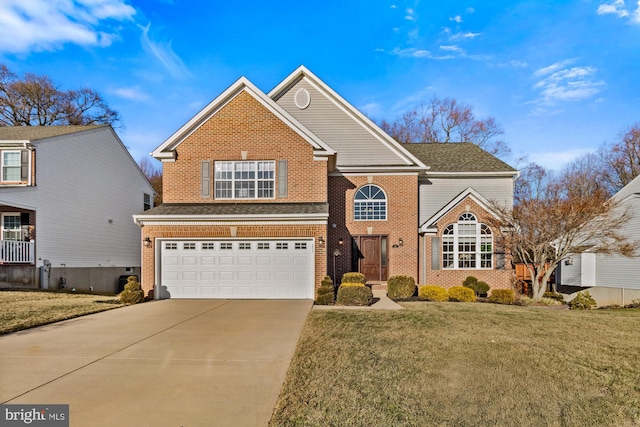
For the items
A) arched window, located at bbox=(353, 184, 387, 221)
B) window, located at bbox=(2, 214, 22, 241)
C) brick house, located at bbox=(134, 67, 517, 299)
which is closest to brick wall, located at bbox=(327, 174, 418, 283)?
brick house, located at bbox=(134, 67, 517, 299)

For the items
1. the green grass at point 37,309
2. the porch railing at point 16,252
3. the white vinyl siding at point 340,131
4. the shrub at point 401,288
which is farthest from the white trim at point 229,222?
the porch railing at point 16,252

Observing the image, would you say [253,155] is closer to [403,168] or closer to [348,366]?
[403,168]

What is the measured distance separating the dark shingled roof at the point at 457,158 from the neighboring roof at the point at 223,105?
274 inches

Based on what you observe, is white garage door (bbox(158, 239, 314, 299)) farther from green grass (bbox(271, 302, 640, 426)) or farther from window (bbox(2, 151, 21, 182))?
window (bbox(2, 151, 21, 182))

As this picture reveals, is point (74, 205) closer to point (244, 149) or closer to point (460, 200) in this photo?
point (244, 149)

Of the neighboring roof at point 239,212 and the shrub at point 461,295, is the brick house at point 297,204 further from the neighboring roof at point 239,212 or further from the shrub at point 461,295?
the shrub at point 461,295

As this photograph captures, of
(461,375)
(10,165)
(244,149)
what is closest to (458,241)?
(244,149)

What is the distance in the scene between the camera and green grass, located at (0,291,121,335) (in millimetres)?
10266

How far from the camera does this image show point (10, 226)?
19.9 meters

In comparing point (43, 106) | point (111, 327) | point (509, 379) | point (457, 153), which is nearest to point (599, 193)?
point (457, 153)

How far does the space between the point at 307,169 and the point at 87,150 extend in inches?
584

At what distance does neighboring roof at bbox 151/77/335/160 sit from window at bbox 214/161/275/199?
1.79 meters

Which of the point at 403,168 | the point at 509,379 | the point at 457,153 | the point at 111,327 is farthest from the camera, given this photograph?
the point at 457,153

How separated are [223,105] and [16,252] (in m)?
12.2
